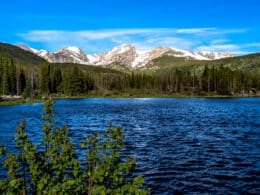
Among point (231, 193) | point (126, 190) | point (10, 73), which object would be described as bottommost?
point (231, 193)

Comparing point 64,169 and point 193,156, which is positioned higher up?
point 64,169

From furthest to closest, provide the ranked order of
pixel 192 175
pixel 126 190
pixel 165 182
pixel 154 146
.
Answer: pixel 154 146
pixel 192 175
pixel 165 182
pixel 126 190

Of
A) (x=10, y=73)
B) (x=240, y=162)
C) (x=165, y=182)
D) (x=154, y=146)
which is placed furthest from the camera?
(x=10, y=73)

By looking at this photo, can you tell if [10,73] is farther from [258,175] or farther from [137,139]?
[258,175]

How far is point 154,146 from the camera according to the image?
4247 cm

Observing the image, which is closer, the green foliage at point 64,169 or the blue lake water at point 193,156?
the green foliage at point 64,169

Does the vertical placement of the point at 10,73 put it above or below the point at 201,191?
above

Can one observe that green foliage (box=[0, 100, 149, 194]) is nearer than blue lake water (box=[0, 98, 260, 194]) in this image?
Yes

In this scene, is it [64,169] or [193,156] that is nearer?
[64,169]

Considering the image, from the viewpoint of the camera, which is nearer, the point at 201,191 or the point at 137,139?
the point at 201,191

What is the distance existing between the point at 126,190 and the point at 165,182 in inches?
527

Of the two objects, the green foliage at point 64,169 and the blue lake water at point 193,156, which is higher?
the green foliage at point 64,169

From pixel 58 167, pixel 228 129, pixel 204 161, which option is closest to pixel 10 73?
pixel 228 129

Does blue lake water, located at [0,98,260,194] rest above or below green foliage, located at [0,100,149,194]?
below
